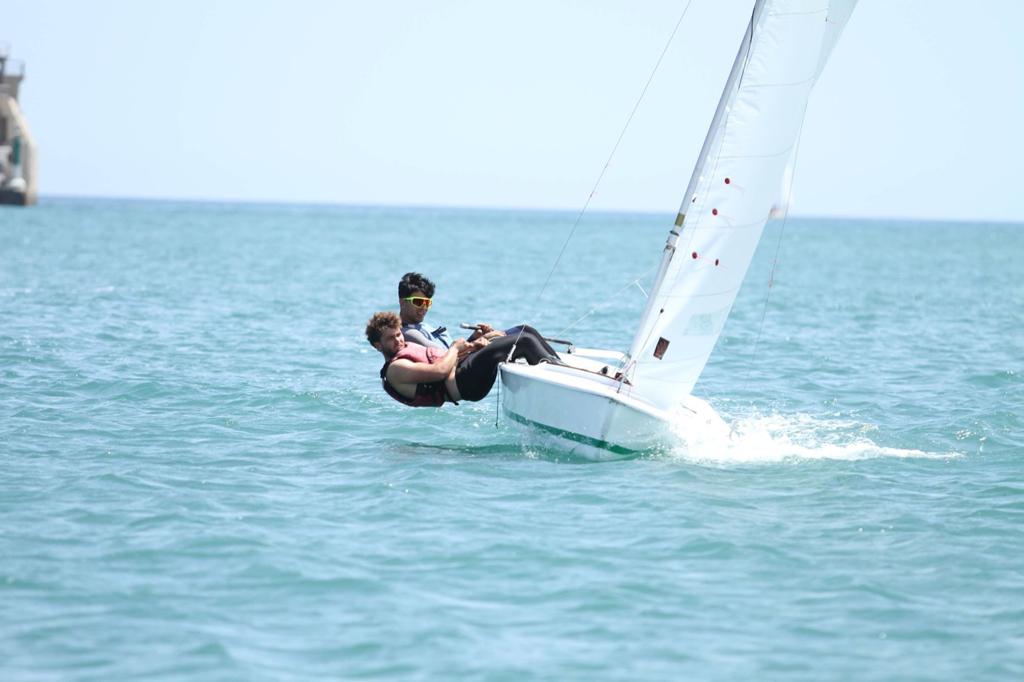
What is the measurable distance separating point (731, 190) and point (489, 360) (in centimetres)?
277

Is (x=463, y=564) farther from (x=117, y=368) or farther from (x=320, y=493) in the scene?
(x=117, y=368)

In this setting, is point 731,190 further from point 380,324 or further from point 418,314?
point 380,324

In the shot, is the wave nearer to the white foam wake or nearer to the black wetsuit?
the white foam wake

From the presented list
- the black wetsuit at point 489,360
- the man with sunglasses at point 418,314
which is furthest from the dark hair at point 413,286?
the black wetsuit at point 489,360

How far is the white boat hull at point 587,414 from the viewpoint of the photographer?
11.4 metres

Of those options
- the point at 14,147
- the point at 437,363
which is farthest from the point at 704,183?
the point at 14,147

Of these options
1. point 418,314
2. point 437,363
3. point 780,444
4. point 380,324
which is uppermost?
point 418,314

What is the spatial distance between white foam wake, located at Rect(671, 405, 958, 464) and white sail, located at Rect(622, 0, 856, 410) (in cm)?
59

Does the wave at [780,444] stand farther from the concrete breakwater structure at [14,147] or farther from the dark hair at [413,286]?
the concrete breakwater structure at [14,147]

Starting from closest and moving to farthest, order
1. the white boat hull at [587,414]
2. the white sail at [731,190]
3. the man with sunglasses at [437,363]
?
the white sail at [731,190], the white boat hull at [587,414], the man with sunglasses at [437,363]

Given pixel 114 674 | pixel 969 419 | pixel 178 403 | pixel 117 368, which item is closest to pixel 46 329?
pixel 117 368

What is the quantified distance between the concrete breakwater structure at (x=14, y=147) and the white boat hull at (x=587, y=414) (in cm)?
8494

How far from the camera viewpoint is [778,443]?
1297 centimetres

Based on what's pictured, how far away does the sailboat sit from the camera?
36.8ft
